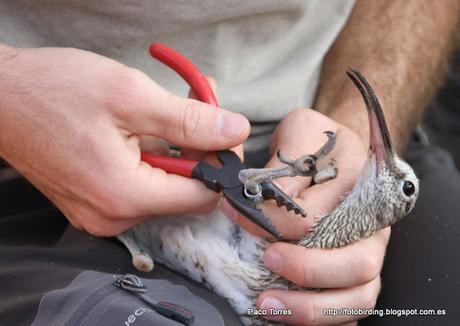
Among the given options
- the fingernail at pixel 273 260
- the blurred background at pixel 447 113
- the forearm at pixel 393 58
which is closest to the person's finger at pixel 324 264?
the fingernail at pixel 273 260

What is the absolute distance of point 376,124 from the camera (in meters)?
1.46

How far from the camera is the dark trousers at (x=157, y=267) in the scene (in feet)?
4.89

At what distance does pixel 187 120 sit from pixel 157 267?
0.40 m

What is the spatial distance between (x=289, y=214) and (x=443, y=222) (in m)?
0.42

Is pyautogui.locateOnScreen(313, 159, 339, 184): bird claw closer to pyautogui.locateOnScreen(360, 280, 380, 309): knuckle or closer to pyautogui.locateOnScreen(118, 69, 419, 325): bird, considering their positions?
pyautogui.locateOnScreen(118, 69, 419, 325): bird

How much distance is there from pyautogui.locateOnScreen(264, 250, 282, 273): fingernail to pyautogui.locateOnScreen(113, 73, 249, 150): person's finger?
0.25 meters

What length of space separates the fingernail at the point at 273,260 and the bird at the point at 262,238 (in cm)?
5

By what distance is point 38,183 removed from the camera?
1.56 m

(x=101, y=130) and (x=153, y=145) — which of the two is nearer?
(x=101, y=130)

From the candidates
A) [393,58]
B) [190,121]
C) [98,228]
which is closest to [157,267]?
[98,228]

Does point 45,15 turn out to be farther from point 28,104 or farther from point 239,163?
point 239,163

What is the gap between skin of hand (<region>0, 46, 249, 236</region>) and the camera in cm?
138

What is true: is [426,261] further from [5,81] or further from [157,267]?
[5,81]

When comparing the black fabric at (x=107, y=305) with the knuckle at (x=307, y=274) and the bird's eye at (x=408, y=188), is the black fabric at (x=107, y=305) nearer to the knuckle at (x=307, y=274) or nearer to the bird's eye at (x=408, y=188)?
the knuckle at (x=307, y=274)
